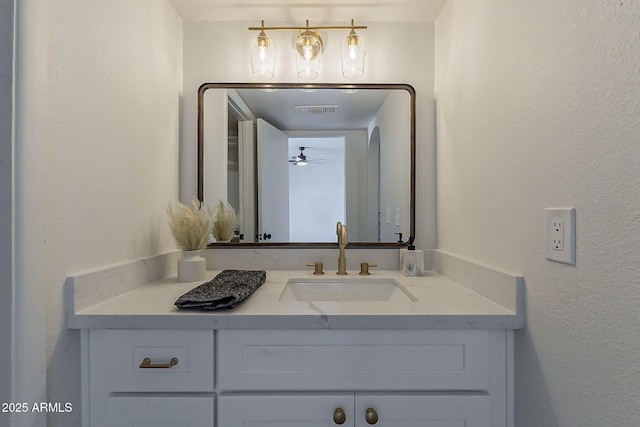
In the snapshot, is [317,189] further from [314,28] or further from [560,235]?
[560,235]

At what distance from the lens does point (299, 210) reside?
1.47m

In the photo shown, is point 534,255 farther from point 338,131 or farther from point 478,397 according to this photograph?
point 338,131

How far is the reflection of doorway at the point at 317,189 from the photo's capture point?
4.82 ft

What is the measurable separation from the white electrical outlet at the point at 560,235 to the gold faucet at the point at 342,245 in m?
0.75

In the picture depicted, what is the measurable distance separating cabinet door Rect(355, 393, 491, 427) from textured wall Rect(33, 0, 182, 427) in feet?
2.53

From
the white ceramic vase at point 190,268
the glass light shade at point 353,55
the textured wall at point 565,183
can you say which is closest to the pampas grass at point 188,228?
the white ceramic vase at point 190,268

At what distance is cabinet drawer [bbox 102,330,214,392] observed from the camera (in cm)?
87

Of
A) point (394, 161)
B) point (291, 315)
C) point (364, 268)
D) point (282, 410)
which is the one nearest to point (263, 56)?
point (394, 161)

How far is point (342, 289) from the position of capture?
135 cm

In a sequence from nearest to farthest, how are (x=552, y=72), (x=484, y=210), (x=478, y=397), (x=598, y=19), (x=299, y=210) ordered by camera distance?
(x=598, y=19), (x=552, y=72), (x=478, y=397), (x=484, y=210), (x=299, y=210)

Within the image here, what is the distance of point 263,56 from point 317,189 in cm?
63

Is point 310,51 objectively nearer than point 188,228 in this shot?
No

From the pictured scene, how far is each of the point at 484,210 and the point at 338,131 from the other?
0.73m

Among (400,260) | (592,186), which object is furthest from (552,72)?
(400,260)
